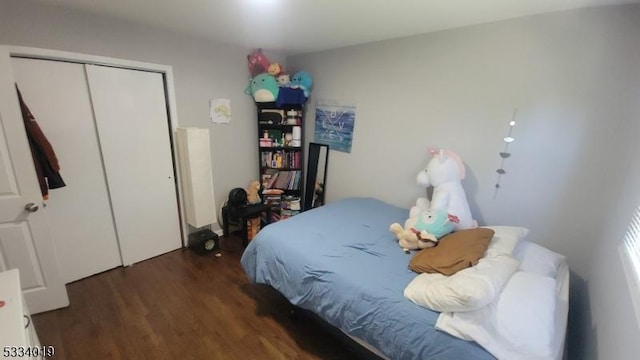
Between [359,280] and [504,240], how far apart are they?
0.99 meters

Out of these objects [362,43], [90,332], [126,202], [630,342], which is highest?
[362,43]

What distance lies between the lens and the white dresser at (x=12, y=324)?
89 centimetres

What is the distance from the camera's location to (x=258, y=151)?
3.43m

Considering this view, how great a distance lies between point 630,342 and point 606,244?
2.91 ft

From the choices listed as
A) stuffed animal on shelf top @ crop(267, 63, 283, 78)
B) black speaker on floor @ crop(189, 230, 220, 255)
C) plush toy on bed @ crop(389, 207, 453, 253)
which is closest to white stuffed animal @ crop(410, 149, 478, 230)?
plush toy on bed @ crop(389, 207, 453, 253)

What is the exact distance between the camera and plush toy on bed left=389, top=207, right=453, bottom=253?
6.06ft

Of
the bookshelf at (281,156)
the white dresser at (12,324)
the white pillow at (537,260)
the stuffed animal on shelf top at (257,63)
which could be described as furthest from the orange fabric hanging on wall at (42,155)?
the white pillow at (537,260)

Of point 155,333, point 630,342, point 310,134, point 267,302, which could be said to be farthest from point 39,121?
point 630,342

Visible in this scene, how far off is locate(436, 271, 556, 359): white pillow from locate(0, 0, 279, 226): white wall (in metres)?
2.77

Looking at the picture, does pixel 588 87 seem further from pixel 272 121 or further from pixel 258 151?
pixel 258 151

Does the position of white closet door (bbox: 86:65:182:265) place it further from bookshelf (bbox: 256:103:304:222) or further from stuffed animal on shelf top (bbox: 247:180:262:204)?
bookshelf (bbox: 256:103:304:222)

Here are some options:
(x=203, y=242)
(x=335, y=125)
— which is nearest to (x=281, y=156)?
(x=335, y=125)

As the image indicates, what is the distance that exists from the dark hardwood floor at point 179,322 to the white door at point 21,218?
22 centimetres

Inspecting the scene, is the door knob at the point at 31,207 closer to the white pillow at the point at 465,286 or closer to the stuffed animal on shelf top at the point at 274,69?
the stuffed animal on shelf top at the point at 274,69
